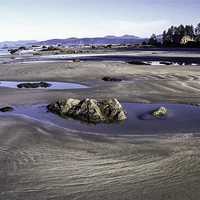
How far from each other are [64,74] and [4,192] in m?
29.6

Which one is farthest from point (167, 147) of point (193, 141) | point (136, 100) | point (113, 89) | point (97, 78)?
point (97, 78)

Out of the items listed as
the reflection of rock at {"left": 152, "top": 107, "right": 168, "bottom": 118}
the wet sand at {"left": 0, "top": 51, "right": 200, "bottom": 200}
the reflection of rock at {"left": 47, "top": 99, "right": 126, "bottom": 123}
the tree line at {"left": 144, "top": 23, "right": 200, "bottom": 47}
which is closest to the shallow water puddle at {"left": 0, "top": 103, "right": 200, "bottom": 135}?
the reflection of rock at {"left": 152, "top": 107, "right": 168, "bottom": 118}

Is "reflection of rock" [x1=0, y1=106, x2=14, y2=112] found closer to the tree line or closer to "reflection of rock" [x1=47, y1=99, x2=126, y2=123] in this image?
"reflection of rock" [x1=47, y1=99, x2=126, y2=123]

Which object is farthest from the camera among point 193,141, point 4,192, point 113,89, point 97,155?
point 113,89

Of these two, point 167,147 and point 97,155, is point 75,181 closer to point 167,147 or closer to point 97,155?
point 97,155

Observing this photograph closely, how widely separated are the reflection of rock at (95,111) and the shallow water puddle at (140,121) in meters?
0.48

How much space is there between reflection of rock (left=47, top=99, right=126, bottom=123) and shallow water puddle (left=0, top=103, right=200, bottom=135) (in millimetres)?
476

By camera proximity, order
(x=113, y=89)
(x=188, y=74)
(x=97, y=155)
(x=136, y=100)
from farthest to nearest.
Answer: (x=188, y=74)
(x=113, y=89)
(x=136, y=100)
(x=97, y=155)

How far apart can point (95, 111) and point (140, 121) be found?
2.06m

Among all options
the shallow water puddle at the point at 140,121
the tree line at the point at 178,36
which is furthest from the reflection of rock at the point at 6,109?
the tree line at the point at 178,36

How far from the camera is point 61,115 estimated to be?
60.6ft

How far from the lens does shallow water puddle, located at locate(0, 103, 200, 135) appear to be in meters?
15.7

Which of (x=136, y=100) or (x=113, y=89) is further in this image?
(x=113, y=89)

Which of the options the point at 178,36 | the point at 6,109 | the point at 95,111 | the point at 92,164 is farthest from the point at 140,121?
the point at 178,36
